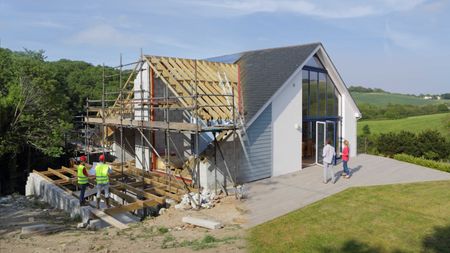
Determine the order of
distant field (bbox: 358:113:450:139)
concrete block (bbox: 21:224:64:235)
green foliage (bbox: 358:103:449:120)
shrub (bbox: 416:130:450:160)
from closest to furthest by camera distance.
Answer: concrete block (bbox: 21:224:64:235), shrub (bbox: 416:130:450:160), distant field (bbox: 358:113:450:139), green foliage (bbox: 358:103:449:120)

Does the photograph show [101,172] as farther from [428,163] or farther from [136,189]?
[428,163]

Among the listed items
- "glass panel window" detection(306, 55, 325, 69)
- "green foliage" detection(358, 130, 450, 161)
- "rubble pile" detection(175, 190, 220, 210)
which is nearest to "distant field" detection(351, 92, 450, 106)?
"green foliage" detection(358, 130, 450, 161)

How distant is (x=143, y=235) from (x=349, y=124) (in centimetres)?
1442

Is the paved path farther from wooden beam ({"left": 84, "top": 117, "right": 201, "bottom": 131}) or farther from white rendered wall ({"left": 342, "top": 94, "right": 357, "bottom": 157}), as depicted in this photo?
wooden beam ({"left": 84, "top": 117, "right": 201, "bottom": 131})

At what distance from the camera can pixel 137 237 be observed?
8.78 m

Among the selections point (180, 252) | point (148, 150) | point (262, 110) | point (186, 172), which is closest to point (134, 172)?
point (148, 150)

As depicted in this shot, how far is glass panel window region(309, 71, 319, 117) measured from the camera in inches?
694

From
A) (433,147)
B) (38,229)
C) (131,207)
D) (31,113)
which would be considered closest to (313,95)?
(131,207)

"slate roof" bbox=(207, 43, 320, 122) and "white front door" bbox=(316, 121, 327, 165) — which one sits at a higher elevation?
"slate roof" bbox=(207, 43, 320, 122)

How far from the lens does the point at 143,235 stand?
9.00 meters

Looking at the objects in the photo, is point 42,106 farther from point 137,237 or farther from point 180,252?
point 180,252

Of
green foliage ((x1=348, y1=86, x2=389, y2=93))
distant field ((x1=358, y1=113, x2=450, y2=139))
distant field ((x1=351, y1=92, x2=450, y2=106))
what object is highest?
green foliage ((x1=348, y1=86, x2=389, y2=93))

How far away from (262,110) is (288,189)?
3.23 meters

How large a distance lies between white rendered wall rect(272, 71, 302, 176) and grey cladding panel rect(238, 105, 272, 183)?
32cm
